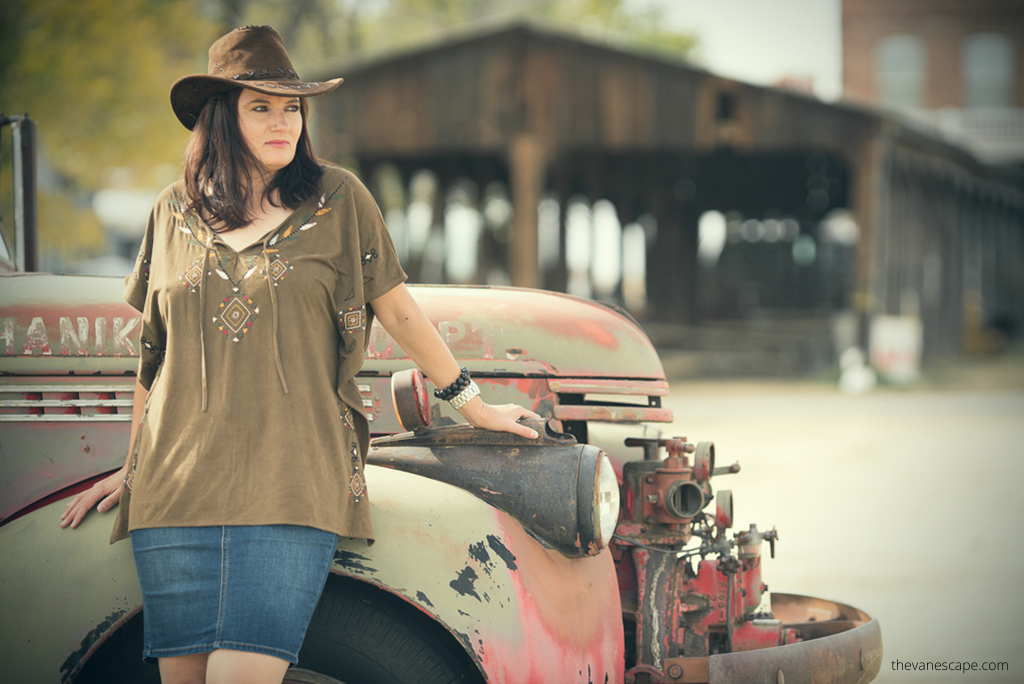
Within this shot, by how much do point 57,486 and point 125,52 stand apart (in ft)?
54.4

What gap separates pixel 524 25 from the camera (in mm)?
15141

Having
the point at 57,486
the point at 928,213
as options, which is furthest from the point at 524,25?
the point at 57,486

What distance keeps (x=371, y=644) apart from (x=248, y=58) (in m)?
1.30

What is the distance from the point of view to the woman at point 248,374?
1.87 m

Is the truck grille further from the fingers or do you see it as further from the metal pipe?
the metal pipe

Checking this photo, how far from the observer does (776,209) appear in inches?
947

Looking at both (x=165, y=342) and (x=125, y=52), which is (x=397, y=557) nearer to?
(x=165, y=342)

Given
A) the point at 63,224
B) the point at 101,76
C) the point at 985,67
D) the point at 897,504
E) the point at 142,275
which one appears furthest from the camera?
the point at 985,67

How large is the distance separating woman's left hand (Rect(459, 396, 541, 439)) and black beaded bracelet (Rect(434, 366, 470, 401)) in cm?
5

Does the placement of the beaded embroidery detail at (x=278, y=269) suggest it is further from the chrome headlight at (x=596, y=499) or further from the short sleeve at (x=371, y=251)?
the chrome headlight at (x=596, y=499)

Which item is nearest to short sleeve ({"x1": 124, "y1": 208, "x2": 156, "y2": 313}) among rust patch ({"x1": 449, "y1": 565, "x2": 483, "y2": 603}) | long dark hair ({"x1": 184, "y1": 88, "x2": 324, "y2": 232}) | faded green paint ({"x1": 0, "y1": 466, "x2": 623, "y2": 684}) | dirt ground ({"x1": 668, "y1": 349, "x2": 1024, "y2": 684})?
long dark hair ({"x1": 184, "y1": 88, "x2": 324, "y2": 232})

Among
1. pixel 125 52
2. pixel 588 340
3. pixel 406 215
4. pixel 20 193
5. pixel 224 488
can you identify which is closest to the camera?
pixel 224 488

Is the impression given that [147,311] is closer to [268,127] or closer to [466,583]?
[268,127]

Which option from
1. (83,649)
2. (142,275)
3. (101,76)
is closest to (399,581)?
(83,649)
